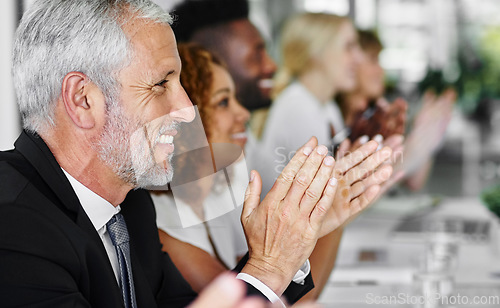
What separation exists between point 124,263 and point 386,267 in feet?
2.70

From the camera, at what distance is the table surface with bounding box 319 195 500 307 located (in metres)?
1.36

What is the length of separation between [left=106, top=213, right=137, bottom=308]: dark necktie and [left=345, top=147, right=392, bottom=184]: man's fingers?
0.41 meters

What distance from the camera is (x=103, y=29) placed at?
900 mm

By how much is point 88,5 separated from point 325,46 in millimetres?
1573

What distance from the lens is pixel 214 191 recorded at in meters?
1.13

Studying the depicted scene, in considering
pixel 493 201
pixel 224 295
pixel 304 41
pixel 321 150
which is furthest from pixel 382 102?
pixel 224 295

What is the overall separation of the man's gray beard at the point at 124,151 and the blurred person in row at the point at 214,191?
0.13 metres

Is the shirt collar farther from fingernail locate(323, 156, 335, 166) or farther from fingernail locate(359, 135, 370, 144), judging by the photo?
fingernail locate(359, 135, 370, 144)

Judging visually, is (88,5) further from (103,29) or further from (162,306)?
(162,306)

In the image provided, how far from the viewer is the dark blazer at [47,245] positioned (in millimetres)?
752

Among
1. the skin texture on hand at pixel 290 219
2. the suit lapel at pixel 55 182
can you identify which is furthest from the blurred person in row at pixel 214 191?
the suit lapel at pixel 55 182

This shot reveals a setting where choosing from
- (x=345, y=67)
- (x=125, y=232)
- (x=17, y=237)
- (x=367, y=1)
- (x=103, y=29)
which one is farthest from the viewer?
(x=367, y=1)

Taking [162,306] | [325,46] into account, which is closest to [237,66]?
[162,306]

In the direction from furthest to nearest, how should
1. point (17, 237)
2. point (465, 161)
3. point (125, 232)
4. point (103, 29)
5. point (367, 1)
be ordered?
point (465, 161)
point (367, 1)
point (125, 232)
point (103, 29)
point (17, 237)
